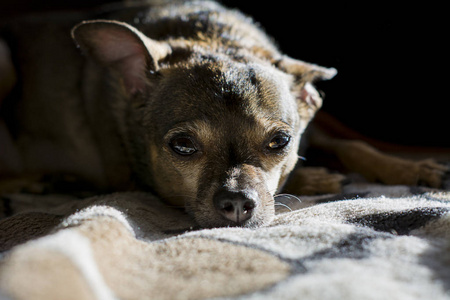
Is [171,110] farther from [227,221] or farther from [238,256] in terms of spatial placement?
[238,256]

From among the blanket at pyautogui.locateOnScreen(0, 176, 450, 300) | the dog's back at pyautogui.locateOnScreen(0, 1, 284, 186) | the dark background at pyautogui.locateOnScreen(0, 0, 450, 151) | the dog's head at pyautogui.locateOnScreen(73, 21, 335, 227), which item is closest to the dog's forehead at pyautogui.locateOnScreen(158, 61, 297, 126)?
the dog's head at pyautogui.locateOnScreen(73, 21, 335, 227)

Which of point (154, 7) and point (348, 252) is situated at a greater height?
point (154, 7)

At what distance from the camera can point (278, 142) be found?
2.07 metres

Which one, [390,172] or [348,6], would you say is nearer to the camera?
[390,172]

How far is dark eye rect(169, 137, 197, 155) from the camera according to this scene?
6.56ft

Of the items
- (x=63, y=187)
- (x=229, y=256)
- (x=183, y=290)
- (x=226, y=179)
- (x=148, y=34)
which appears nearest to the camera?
(x=183, y=290)

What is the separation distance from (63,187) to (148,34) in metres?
1.33

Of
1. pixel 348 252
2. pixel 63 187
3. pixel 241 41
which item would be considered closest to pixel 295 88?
pixel 241 41

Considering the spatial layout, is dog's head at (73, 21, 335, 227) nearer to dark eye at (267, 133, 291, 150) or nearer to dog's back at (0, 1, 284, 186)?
dark eye at (267, 133, 291, 150)

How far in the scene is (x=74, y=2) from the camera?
4207 millimetres

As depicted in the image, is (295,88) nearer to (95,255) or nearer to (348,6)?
(348,6)

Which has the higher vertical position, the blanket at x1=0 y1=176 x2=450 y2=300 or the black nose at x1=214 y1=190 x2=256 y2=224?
the blanket at x1=0 y1=176 x2=450 y2=300

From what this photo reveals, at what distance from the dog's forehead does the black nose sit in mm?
417

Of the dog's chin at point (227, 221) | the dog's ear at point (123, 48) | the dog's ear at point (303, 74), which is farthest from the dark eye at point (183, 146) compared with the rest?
the dog's ear at point (303, 74)
